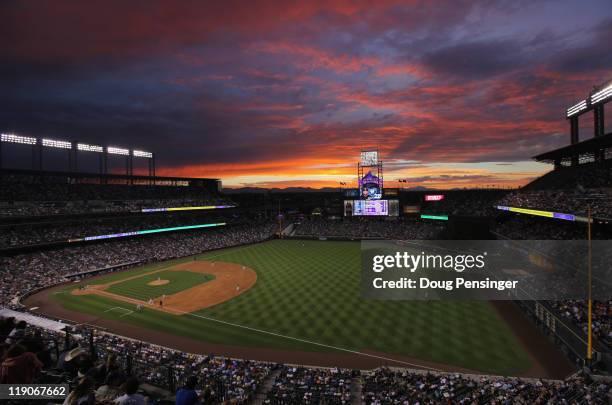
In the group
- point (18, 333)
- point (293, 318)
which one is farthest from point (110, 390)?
point (293, 318)

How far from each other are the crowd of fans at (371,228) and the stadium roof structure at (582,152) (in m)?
Result: 23.1

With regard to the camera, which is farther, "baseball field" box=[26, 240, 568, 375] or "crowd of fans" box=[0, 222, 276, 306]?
"crowd of fans" box=[0, 222, 276, 306]

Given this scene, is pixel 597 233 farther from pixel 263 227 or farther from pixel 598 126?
pixel 263 227

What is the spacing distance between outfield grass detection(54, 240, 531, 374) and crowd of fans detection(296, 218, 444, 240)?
3171cm

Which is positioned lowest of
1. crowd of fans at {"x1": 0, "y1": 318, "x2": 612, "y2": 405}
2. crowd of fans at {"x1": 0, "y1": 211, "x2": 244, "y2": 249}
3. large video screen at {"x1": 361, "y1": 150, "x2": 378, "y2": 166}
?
crowd of fans at {"x1": 0, "y1": 318, "x2": 612, "y2": 405}

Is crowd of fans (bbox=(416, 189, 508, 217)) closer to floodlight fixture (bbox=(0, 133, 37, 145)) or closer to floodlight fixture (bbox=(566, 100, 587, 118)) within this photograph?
floodlight fixture (bbox=(566, 100, 587, 118))

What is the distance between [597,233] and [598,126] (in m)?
18.1

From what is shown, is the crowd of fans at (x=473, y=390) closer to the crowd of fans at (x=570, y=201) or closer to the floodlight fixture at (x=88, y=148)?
the crowd of fans at (x=570, y=201)

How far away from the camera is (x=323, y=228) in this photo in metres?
75.6

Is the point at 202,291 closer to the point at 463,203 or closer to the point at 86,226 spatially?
the point at 86,226

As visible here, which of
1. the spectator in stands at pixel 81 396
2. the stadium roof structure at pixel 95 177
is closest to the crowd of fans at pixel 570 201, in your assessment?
the spectator in stands at pixel 81 396

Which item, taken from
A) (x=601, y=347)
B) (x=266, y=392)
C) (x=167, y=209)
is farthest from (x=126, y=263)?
(x=601, y=347)

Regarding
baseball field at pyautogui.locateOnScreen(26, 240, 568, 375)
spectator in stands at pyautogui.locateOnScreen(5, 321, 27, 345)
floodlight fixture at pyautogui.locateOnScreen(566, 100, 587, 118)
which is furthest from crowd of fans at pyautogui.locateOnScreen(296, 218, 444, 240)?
spectator in stands at pyautogui.locateOnScreen(5, 321, 27, 345)

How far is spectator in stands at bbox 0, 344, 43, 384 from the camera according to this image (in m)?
5.02
